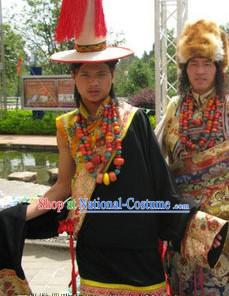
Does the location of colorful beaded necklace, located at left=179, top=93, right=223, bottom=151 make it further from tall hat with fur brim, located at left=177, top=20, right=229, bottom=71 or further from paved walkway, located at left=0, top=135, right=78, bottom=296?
paved walkway, located at left=0, top=135, right=78, bottom=296

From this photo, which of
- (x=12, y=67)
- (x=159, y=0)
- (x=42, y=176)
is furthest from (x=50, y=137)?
(x=12, y=67)

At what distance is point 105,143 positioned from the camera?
6.36 feet

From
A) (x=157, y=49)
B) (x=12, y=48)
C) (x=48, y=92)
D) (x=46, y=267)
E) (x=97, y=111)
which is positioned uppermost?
(x=12, y=48)

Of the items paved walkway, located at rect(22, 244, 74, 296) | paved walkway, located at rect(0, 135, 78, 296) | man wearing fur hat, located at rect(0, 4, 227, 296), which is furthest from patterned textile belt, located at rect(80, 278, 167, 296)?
paved walkway, located at rect(22, 244, 74, 296)

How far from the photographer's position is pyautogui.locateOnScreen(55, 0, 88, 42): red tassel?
72.9 inches

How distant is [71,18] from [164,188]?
849mm

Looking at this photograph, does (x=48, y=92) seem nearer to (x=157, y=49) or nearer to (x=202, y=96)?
(x=157, y=49)

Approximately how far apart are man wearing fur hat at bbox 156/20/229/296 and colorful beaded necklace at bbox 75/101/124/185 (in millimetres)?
460

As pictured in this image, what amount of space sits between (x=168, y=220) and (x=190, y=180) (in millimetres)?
341

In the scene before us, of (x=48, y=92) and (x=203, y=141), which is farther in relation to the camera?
(x=48, y=92)

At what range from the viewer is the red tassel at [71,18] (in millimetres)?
1852

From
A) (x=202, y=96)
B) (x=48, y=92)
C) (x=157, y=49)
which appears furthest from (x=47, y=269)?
(x=48, y=92)

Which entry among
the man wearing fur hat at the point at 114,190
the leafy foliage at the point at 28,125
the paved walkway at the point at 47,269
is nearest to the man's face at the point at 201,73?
the man wearing fur hat at the point at 114,190

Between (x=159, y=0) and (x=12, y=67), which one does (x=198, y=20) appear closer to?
(x=159, y=0)
